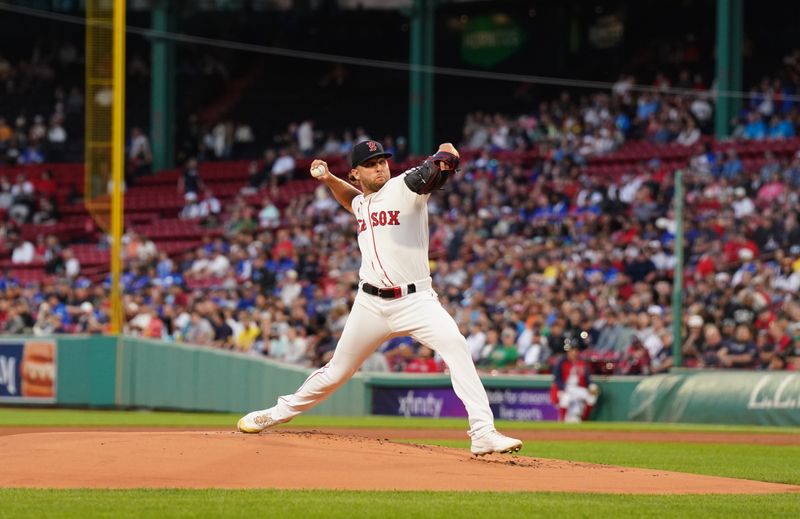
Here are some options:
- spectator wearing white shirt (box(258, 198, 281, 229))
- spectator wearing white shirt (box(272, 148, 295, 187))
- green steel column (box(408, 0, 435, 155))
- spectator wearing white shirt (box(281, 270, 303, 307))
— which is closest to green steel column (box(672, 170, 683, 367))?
spectator wearing white shirt (box(281, 270, 303, 307))

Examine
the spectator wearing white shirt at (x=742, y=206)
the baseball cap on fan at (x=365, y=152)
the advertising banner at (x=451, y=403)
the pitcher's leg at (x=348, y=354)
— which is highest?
the spectator wearing white shirt at (x=742, y=206)

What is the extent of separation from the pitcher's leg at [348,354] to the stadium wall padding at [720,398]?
901cm

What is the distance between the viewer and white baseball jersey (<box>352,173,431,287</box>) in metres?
8.62

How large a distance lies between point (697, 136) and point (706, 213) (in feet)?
26.1

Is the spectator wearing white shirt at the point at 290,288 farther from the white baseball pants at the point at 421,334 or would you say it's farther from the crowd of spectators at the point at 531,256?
the white baseball pants at the point at 421,334

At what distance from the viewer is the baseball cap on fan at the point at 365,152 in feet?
29.1

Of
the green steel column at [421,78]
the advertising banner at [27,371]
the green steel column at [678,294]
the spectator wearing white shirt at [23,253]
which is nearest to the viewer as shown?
the green steel column at [678,294]

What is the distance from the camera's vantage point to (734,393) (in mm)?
17250

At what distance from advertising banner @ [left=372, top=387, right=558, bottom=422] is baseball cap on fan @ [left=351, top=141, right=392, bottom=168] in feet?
34.3

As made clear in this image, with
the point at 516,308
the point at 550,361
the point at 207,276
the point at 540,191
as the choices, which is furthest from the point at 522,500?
the point at 207,276

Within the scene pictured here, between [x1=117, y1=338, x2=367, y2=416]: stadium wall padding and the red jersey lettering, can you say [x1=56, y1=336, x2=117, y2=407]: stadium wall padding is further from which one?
the red jersey lettering

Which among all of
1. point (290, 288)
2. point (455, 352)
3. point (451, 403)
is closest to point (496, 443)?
point (455, 352)

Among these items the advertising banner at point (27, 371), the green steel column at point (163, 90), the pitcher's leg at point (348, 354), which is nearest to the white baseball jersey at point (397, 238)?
the pitcher's leg at point (348, 354)

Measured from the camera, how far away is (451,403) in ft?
64.2
